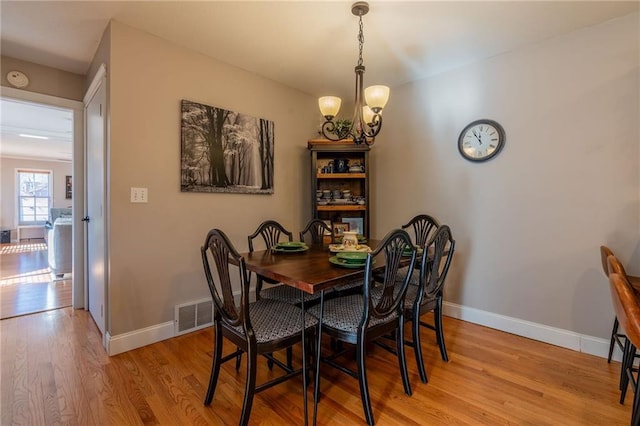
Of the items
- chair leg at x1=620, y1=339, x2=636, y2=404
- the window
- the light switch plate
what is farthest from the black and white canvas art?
the window

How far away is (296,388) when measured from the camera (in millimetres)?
1830

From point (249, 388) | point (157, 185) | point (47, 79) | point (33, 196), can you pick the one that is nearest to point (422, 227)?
point (249, 388)

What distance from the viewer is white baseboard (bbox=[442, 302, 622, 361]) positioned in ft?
7.38

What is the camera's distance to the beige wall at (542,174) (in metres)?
2.18

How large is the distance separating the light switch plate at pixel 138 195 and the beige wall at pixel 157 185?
36mm

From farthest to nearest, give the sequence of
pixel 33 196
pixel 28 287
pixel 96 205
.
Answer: pixel 33 196, pixel 28 287, pixel 96 205

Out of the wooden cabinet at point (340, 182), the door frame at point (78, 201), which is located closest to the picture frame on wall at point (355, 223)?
the wooden cabinet at point (340, 182)

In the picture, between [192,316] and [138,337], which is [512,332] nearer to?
[192,316]

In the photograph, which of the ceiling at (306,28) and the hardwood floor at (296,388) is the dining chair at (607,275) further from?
the ceiling at (306,28)

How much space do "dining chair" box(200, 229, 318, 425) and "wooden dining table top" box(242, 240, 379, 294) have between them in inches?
6.9

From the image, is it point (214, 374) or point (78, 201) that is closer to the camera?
point (214, 374)

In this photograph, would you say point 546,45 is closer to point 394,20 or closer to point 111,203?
point 394,20

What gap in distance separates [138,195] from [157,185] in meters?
0.16

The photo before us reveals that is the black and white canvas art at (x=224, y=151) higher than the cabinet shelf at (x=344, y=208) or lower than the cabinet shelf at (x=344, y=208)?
higher
